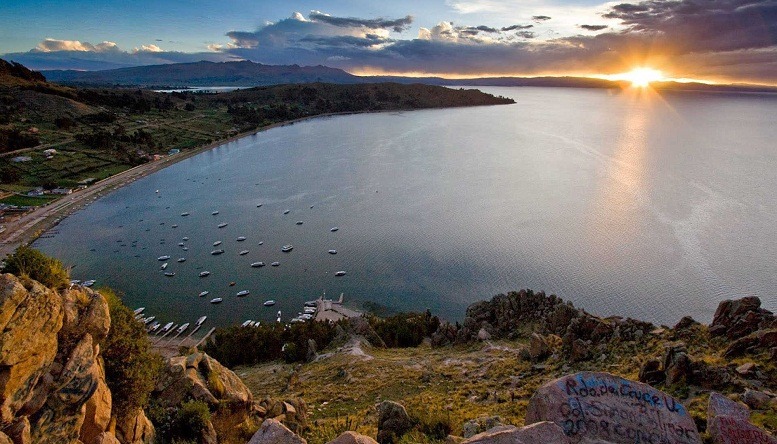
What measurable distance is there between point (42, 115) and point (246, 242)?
10890cm

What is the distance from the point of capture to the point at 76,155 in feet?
339

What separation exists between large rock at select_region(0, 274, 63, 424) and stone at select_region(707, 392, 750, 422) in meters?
18.0

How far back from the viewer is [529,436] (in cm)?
984

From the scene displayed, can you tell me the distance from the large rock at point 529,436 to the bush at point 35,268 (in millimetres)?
12200

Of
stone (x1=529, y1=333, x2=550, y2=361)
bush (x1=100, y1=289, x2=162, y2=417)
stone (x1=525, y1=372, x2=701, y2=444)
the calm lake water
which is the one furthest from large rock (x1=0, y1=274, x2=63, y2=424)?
the calm lake water

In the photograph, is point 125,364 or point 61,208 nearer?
point 125,364

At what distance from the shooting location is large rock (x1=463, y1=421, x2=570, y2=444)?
9750 mm

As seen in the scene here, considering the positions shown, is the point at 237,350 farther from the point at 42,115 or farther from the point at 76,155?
the point at 42,115

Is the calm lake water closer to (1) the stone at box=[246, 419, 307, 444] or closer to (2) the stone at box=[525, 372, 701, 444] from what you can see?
(2) the stone at box=[525, 372, 701, 444]

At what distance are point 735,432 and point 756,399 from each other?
3334 millimetres

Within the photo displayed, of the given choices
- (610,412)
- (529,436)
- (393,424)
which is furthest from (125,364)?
(610,412)

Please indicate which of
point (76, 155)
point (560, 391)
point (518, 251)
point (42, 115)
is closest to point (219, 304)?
point (518, 251)

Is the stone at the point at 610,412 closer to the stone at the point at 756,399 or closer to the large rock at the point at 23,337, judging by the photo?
the stone at the point at 756,399

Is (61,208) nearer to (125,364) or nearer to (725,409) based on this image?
(125,364)
